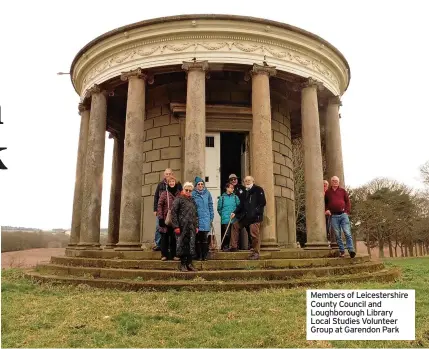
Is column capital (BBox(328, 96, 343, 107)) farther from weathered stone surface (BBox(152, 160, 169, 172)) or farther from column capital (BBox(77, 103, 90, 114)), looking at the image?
column capital (BBox(77, 103, 90, 114))

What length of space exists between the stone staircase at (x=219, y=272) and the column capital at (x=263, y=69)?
4.78 meters

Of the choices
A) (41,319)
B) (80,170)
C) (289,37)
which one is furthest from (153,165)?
(41,319)

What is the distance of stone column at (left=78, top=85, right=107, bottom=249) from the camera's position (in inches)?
443

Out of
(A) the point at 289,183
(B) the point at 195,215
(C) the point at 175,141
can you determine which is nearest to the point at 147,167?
(C) the point at 175,141

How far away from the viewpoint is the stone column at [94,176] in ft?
36.9

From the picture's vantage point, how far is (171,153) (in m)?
11.8

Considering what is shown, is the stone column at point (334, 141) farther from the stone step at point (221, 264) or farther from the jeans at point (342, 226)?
the stone step at point (221, 264)

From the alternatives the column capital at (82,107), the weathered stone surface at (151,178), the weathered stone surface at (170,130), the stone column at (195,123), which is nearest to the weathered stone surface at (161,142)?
the weathered stone surface at (170,130)

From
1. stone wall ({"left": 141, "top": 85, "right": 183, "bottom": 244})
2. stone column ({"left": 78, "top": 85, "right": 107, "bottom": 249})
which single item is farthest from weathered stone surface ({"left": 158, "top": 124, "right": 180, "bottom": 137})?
stone column ({"left": 78, "top": 85, "right": 107, "bottom": 249})

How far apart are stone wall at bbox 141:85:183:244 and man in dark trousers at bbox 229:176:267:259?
3.32 meters

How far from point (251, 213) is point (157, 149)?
474cm

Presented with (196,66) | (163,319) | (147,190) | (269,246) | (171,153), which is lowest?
(163,319)

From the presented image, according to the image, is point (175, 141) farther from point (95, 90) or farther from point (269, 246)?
point (269, 246)

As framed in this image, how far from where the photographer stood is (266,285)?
7.09 metres
